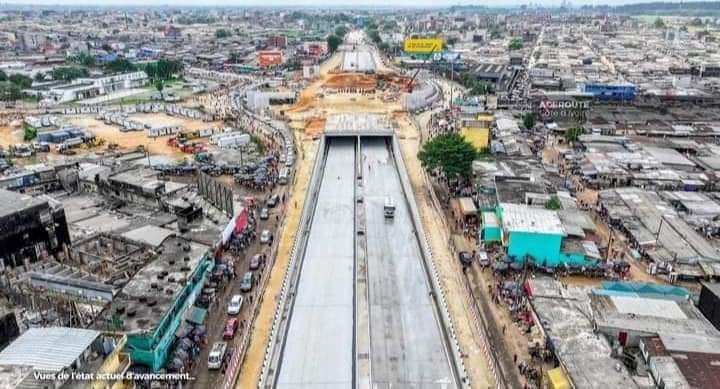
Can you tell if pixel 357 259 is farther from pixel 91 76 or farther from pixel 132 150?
pixel 91 76

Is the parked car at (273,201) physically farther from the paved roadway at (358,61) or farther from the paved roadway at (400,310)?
the paved roadway at (358,61)

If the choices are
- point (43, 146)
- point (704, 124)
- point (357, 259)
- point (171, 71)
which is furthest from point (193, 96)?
point (704, 124)

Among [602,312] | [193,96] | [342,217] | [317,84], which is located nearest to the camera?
[602,312]

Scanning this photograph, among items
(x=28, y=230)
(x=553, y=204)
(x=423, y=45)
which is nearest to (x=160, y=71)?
(x=423, y=45)

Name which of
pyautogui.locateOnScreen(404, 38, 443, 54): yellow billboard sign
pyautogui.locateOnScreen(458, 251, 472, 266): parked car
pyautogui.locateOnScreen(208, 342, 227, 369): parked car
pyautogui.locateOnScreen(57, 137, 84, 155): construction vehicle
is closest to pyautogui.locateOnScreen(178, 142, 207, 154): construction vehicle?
pyautogui.locateOnScreen(57, 137, 84, 155): construction vehicle

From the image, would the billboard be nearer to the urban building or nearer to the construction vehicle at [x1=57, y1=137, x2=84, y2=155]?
the construction vehicle at [x1=57, y1=137, x2=84, y2=155]

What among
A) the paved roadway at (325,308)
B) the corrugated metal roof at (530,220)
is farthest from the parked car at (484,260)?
the paved roadway at (325,308)

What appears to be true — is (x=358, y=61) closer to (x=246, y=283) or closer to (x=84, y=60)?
(x=84, y=60)
